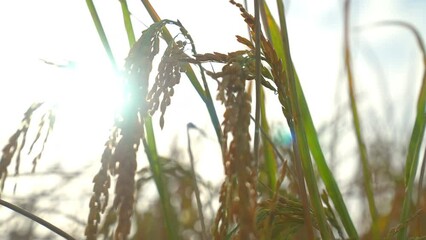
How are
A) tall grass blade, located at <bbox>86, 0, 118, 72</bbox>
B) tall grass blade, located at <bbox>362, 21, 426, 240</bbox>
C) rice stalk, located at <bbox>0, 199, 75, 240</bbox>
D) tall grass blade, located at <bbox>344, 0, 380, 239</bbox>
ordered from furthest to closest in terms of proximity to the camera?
tall grass blade, located at <bbox>344, 0, 380, 239</bbox>
tall grass blade, located at <bbox>86, 0, 118, 72</bbox>
tall grass blade, located at <bbox>362, 21, 426, 240</bbox>
rice stalk, located at <bbox>0, 199, 75, 240</bbox>

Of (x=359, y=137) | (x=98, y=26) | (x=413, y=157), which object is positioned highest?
(x=98, y=26)

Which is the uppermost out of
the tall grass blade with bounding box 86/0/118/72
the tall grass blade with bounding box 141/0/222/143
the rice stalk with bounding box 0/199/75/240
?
the tall grass blade with bounding box 86/0/118/72

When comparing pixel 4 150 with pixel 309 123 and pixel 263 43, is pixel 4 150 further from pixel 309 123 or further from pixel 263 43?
pixel 309 123

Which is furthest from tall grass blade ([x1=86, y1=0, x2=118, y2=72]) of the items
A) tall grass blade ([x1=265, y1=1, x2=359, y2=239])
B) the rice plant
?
tall grass blade ([x1=265, y1=1, x2=359, y2=239])

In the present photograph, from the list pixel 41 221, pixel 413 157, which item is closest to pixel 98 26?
pixel 41 221

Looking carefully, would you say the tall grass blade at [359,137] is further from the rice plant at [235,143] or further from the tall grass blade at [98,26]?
the tall grass blade at [98,26]

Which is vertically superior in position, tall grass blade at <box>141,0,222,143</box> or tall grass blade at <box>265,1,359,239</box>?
tall grass blade at <box>141,0,222,143</box>

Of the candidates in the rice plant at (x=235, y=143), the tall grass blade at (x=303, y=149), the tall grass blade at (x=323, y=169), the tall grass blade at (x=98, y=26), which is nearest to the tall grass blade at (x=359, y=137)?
the rice plant at (x=235, y=143)

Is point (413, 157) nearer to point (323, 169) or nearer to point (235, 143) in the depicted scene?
point (323, 169)

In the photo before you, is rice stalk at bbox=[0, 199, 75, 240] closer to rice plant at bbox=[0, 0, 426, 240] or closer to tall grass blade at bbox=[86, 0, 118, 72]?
rice plant at bbox=[0, 0, 426, 240]

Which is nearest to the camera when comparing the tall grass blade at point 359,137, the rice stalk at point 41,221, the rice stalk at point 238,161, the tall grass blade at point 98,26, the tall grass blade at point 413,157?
the rice stalk at point 238,161

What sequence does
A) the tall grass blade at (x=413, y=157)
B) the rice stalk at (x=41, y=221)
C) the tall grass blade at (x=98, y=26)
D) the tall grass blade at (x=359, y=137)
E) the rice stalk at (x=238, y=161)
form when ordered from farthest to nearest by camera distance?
1. the tall grass blade at (x=359, y=137)
2. the tall grass blade at (x=98, y=26)
3. the tall grass blade at (x=413, y=157)
4. the rice stalk at (x=41, y=221)
5. the rice stalk at (x=238, y=161)

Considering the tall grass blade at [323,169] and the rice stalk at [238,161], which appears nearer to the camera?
the rice stalk at [238,161]
